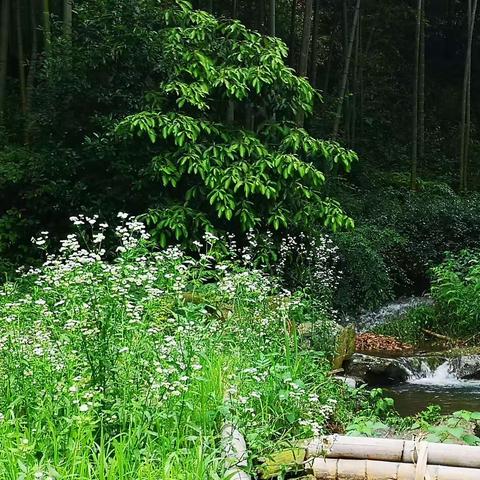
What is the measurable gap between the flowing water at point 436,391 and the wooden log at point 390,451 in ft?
9.80

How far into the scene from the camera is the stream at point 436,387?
6.02 metres

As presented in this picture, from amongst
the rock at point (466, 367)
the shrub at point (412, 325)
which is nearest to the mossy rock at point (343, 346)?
the rock at point (466, 367)

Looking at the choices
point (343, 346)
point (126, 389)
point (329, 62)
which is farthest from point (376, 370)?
point (329, 62)

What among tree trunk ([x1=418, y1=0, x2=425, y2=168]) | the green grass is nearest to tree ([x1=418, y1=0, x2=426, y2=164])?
tree trunk ([x1=418, y1=0, x2=425, y2=168])

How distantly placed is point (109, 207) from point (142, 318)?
376cm

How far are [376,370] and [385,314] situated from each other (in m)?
2.73

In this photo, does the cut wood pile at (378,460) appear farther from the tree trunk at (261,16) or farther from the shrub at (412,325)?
the tree trunk at (261,16)

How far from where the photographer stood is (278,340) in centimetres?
436

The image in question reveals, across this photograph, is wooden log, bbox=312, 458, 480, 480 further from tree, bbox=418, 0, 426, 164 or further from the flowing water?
tree, bbox=418, 0, 426, 164

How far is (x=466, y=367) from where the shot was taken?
7.13 m

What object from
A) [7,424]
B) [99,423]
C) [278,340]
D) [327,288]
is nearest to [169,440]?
[99,423]

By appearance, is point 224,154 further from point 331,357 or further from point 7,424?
point 7,424

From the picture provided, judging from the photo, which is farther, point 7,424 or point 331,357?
point 331,357

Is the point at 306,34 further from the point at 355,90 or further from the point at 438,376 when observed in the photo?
the point at 355,90
